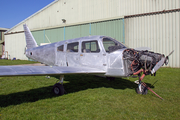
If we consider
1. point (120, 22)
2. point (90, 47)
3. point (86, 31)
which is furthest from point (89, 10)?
point (90, 47)

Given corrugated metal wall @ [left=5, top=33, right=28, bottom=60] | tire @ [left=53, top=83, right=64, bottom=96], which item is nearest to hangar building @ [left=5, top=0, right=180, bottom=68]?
corrugated metal wall @ [left=5, top=33, right=28, bottom=60]

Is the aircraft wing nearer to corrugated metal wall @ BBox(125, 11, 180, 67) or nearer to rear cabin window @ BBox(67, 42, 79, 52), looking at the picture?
rear cabin window @ BBox(67, 42, 79, 52)

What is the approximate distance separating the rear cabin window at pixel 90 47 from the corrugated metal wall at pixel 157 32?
10264mm

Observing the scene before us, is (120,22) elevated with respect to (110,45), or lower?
elevated

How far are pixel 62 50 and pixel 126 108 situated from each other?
14.4 ft

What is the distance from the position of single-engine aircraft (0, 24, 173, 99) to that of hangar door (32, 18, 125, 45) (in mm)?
10382

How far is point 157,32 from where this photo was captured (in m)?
14.0

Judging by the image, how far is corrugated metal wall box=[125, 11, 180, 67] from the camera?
13.3m

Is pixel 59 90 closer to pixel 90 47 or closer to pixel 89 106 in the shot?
pixel 89 106

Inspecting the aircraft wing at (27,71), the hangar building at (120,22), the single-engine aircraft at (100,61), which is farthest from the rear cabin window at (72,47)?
the hangar building at (120,22)

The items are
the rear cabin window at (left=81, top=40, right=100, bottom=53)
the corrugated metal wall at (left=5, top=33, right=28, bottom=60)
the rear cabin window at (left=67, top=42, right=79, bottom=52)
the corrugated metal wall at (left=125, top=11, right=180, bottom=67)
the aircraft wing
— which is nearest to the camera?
the aircraft wing

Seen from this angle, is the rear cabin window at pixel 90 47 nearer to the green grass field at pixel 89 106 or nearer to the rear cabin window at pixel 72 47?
the rear cabin window at pixel 72 47

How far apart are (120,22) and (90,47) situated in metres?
11.2

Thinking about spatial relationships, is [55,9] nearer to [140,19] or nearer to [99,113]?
[140,19]
